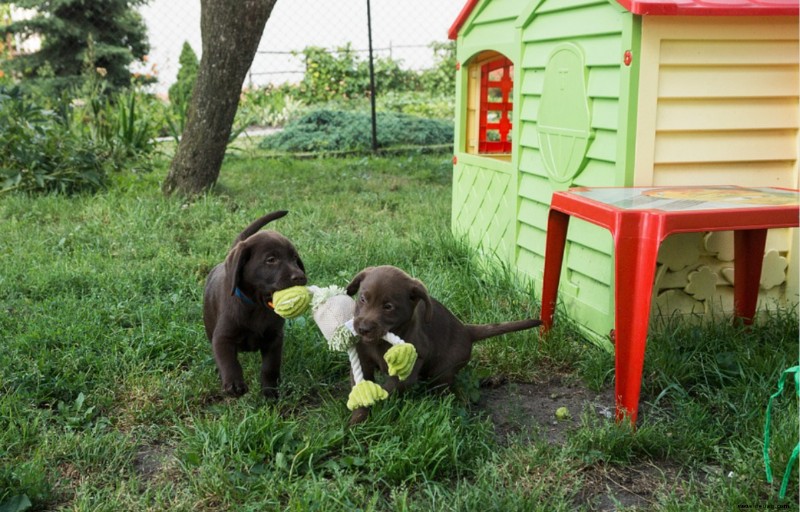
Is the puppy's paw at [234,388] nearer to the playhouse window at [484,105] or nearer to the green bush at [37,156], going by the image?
the playhouse window at [484,105]

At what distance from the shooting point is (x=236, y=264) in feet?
10.9

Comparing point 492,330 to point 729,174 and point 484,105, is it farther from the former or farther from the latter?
point 484,105

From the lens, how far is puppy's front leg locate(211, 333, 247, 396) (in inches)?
135

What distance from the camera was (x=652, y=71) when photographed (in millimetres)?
3822

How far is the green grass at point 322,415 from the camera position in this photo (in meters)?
2.80

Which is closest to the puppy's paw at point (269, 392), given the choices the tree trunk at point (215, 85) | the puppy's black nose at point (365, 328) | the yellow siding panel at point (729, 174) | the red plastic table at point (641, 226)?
the puppy's black nose at point (365, 328)

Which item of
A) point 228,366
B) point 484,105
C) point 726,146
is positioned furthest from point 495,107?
point 228,366

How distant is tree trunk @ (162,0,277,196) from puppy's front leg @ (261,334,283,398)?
14.6ft

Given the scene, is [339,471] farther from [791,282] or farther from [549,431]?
[791,282]

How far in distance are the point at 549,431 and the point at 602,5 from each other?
7.03ft

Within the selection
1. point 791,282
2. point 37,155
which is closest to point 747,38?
point 791,282

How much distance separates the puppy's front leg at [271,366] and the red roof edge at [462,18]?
3133mm

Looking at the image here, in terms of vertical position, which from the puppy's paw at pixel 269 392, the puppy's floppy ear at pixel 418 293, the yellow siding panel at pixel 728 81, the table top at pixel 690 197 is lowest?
the puppy's paw at pixel 269 392

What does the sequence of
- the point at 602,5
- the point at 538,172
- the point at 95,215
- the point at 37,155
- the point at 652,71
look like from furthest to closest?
the point at 37,155 < the point at 95,215 < the point at 538,172 < the point at 602,5 < the point at 652,71
